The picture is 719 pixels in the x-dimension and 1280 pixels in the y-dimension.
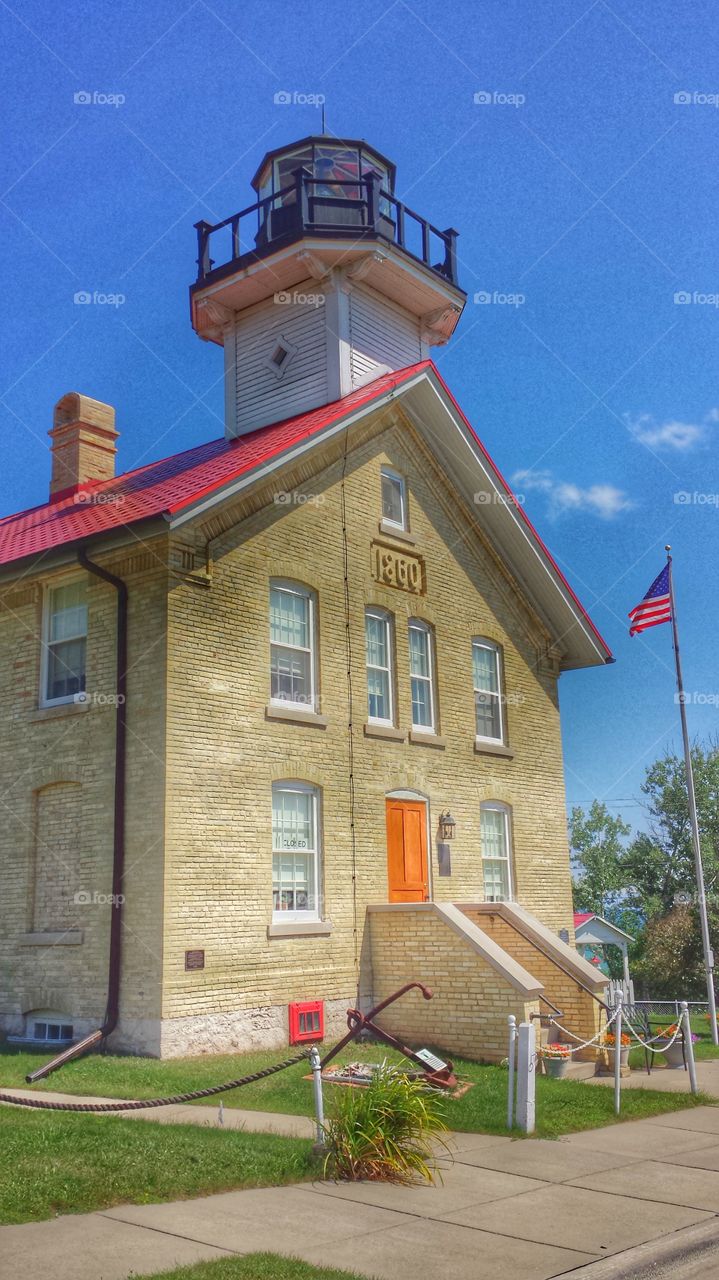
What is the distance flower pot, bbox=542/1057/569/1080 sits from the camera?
45.7 feet

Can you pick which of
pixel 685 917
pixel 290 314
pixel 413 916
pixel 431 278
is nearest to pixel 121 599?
pixel 413 916

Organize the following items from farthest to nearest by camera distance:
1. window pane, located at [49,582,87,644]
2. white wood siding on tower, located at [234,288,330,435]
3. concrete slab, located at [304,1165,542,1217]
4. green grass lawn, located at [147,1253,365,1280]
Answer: white wood siding on tower, located at [234,288,330,435], window pane, located at [49,582,87,644], concrete slab, located at [304,1165,542,1217], green grass lawn, located at [147,1253,365,1280]

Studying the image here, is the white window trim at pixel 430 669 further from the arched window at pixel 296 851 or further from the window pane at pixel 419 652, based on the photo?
the arched window at pixel 296 851

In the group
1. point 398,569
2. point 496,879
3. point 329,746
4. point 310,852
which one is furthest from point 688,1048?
point 398,569

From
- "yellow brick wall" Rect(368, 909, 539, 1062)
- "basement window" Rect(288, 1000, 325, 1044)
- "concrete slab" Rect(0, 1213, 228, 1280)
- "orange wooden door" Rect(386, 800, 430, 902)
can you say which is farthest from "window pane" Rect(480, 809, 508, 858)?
"concrete slab" Rect(0, 1213, 228, 1280)

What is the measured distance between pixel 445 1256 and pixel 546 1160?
2967 mm

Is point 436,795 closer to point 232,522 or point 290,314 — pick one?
point 232,522

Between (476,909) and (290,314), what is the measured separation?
464 inches

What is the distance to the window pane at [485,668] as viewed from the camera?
2092 centimetres

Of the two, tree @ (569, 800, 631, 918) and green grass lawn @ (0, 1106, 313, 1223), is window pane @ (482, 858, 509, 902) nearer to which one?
green grass lawn @ (0, 1106, 313, 1223)

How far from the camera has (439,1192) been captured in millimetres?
8250

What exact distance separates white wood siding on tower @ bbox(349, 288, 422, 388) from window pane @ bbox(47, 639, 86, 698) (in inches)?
305

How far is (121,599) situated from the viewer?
15.4 m

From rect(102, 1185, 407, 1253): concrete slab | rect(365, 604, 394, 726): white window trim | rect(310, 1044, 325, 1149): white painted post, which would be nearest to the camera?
rect(102, 1185, 407, 1253): concrete slab
